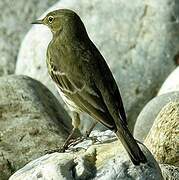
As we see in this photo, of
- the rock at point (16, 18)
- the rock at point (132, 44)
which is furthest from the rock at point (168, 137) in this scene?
the rock at point (16, 18)

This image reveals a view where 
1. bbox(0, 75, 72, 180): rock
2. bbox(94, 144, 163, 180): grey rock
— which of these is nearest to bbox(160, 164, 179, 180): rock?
bbox(94, 144, 163, 180): grey rock

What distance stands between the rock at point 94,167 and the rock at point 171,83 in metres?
3.87

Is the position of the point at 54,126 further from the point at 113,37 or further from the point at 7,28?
the point at 7,28

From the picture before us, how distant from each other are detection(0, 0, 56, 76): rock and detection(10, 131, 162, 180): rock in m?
7.16

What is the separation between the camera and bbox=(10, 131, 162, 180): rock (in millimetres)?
7598

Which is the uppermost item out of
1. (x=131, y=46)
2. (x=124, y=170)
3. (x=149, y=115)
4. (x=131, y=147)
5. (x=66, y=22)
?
(x=66, y=22)

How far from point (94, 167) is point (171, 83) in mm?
4501

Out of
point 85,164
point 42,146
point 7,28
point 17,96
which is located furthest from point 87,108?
point 7,28

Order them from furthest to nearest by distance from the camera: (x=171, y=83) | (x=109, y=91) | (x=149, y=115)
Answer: (x=171, y=83) < (x=149, y=115) < (x=109, y=91)

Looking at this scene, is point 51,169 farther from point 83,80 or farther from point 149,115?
point 149,115

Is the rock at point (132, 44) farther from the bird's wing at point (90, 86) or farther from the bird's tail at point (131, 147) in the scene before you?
the bird's tail at point (131, 147)

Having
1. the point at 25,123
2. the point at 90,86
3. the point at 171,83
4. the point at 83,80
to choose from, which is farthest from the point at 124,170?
the point at 171,83

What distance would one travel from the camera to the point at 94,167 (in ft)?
25.5

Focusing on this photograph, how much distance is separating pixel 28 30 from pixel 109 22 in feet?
7.29
